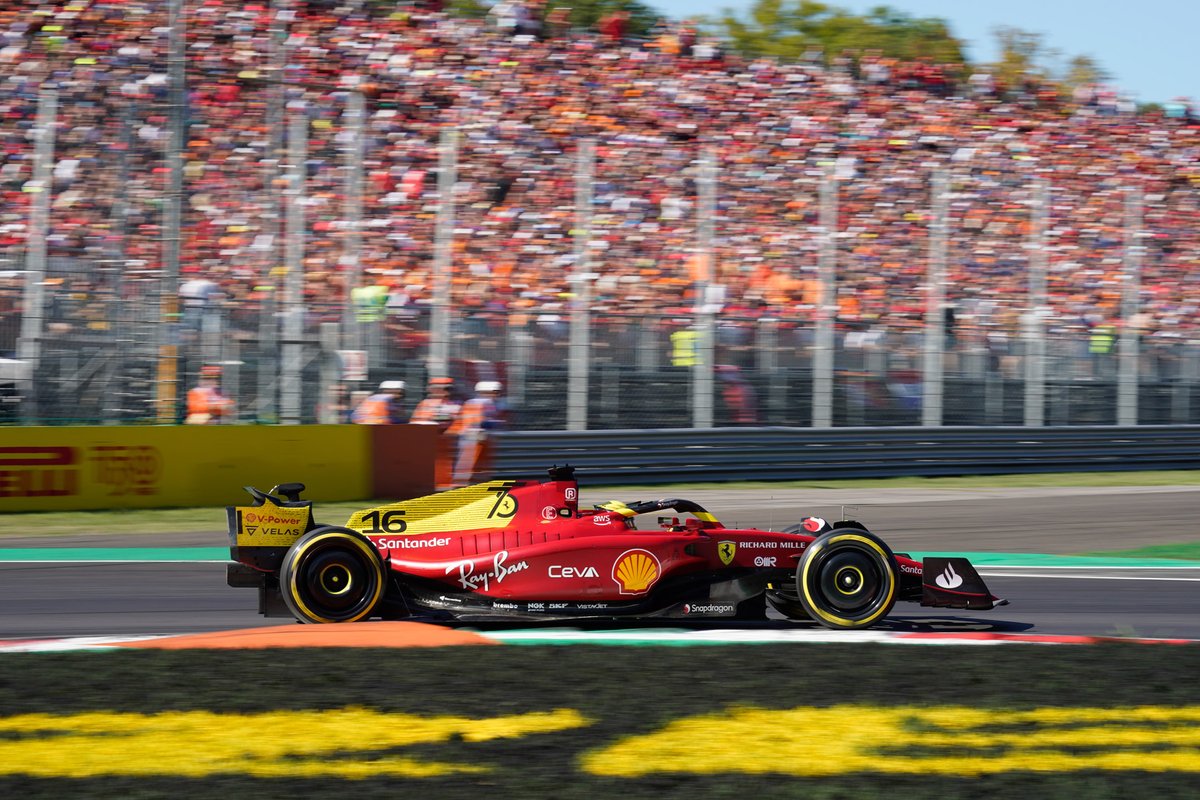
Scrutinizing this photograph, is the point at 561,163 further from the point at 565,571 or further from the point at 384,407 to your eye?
the point at 565,571

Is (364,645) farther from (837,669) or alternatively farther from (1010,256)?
(1010,256)

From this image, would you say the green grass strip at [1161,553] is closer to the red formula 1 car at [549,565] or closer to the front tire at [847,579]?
the red formula 1 car at [549,565]

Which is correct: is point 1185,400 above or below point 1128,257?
below

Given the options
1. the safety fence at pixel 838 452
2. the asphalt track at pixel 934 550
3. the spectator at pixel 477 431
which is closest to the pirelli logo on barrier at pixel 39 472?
the asphalt track at pixel 934 550

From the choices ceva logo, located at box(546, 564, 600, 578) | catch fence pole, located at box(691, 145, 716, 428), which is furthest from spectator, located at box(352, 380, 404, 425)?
ceva logo, located at box(546, 564, 600, 578)

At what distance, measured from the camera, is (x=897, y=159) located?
939 inches

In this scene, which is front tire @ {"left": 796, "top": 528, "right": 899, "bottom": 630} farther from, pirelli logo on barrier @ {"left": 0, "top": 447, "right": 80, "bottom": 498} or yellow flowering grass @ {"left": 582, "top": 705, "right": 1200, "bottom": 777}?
pirelli logo on barrier @ {"left": 0, "top": 447, "right": 80, "bottom": 498}

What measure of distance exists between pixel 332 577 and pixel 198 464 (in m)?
6.92

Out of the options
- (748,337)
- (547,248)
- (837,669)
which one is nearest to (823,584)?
(837,669)

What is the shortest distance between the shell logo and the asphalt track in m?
0.91

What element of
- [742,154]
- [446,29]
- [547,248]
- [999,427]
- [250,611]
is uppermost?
[446,29]

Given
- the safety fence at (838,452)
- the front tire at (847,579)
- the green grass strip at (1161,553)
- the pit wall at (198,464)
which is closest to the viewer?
the front tire at (847,579)

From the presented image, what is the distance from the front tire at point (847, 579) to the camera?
25.7 ft

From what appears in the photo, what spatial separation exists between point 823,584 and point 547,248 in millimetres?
11464
